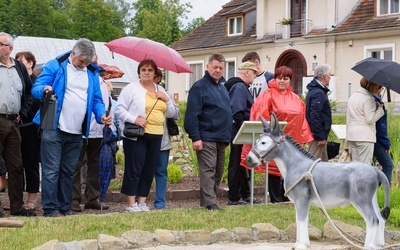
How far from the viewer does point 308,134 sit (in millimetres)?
10594

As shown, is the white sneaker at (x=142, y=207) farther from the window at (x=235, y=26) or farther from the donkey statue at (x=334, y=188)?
the window at (x=235, y=26)

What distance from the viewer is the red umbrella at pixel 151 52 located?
10.3 metres

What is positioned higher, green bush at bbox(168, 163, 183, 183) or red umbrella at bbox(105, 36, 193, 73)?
red umbrella at bbox(105, 36, 193, 73)

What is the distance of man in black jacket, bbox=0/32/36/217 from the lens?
8641mm

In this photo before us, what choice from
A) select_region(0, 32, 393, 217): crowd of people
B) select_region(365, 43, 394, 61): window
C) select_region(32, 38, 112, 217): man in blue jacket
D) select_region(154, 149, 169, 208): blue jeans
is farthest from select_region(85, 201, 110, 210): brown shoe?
select_region(365, 43, 394, 61): window

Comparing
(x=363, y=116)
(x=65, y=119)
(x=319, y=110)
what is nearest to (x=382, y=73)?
(x=363, y=116)

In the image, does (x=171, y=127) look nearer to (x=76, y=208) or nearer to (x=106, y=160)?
(x=106, y=160)

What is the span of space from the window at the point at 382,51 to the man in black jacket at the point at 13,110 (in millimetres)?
25925

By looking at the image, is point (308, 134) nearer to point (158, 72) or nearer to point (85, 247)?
point (158, 72)

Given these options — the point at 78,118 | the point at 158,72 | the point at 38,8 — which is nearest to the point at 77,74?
the point at 78,118

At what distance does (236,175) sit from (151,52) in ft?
7.33

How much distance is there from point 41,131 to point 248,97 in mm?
3379

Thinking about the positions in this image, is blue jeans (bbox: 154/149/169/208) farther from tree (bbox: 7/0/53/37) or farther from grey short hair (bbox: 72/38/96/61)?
tree (bbox: 7/0/53/37)

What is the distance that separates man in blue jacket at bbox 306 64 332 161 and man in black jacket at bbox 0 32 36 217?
4117mm
